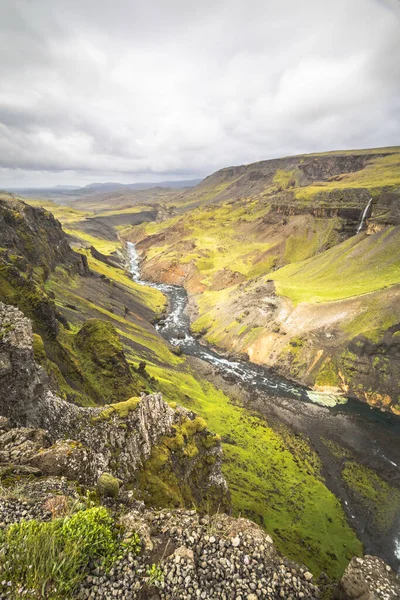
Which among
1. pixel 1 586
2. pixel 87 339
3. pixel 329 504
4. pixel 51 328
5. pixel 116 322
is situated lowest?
pixel 329 504

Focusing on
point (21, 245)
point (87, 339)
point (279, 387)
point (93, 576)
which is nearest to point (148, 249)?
point (21, 245)

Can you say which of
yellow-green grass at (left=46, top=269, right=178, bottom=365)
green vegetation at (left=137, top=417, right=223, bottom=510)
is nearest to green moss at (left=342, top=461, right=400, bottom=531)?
green vegetation at (left=137, top=417, right=223, bottom=510)

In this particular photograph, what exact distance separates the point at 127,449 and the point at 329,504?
28576 millimetres

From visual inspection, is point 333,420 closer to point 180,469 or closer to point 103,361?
point 180,469

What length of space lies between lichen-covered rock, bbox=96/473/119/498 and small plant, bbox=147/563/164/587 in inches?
129

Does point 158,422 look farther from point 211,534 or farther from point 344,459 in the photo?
point 344,459

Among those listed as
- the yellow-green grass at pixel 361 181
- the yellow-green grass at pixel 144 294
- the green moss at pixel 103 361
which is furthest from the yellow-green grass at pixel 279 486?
the yellow-green grass at pixel 361 181

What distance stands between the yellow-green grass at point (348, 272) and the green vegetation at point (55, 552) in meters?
69.3

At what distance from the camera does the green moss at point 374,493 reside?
108 ft

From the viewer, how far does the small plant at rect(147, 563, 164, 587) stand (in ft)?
27.9

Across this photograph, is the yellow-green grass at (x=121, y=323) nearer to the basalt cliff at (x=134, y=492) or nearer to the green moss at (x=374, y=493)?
the basalt cliff at (x=134, y=492)

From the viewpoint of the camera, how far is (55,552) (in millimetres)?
7797

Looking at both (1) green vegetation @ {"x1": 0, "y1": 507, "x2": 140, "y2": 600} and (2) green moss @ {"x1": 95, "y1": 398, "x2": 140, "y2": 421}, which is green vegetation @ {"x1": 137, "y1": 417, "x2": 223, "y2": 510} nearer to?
(2) green moss @ {"x1": 95, "y1": 398, "x2": 140, "y2": 421}

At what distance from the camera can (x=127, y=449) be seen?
1677 cm
